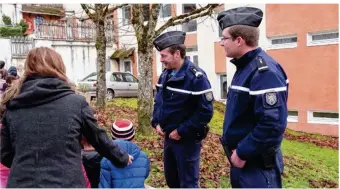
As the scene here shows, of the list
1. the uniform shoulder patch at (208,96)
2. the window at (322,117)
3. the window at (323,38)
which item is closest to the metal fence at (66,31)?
the window at (323,38)

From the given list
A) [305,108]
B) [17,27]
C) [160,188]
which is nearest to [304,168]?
[160,188]

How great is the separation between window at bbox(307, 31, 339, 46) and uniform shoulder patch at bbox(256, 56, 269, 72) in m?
12.4

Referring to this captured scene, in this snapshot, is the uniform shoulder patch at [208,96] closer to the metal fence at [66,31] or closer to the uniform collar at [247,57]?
the uniform collar at [247,57]

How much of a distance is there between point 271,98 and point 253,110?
0.20m

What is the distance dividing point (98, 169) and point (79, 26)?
828 inches

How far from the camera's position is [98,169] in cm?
371

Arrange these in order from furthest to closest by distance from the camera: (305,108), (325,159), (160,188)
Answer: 1. (305,108)
2. (325,159)
3. (160,188)

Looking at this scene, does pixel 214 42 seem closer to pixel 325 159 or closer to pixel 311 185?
pixel 325 159

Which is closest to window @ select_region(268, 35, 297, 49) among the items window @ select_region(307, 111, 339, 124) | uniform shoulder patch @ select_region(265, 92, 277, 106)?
window @ select_region(307, 111, 339, 124)

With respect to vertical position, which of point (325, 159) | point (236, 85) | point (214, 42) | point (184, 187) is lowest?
point (325, 159)

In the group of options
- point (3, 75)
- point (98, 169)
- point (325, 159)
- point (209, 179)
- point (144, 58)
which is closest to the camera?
point (98, 169)

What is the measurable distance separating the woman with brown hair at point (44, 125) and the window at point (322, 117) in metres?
13.5

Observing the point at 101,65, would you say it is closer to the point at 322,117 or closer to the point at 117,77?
the point at 322,117

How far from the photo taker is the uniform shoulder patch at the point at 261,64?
2.90 meters
